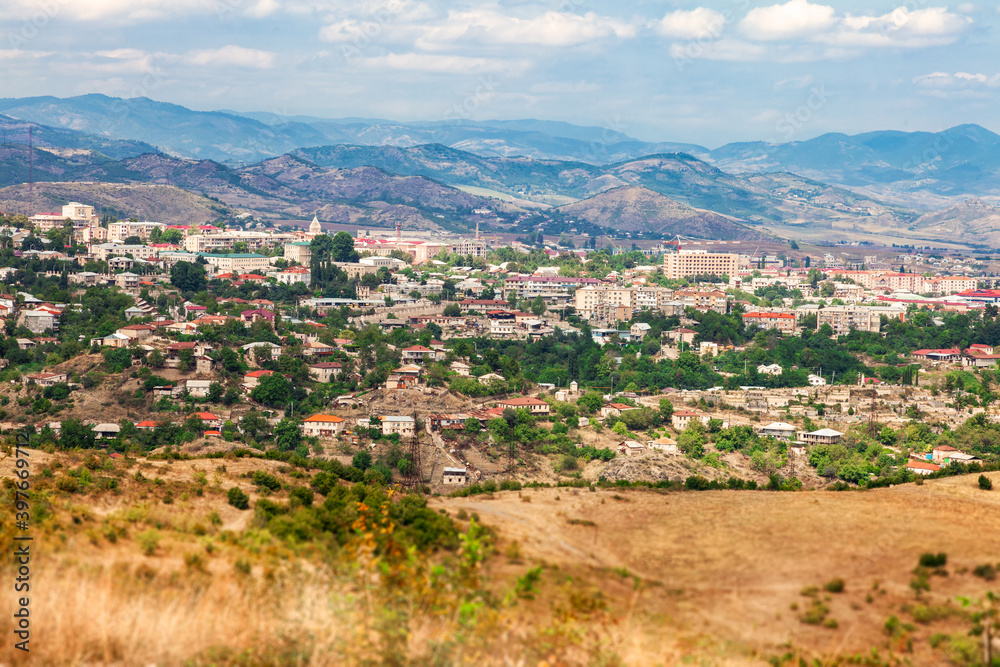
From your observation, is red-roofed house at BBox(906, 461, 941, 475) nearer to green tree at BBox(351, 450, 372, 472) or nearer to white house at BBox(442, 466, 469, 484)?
white house at BBox(442, 466, 469, 484)

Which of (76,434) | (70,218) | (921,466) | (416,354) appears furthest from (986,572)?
(70,218)

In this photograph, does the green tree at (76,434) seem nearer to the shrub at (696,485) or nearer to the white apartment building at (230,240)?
the shrub at (696,485)

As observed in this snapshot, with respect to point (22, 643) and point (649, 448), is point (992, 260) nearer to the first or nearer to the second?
point (649, 448)

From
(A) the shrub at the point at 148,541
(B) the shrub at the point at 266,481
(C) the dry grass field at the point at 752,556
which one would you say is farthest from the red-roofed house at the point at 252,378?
(A) the shrub at the point at 148,541

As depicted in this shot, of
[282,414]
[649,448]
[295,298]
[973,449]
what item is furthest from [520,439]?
[295,298]

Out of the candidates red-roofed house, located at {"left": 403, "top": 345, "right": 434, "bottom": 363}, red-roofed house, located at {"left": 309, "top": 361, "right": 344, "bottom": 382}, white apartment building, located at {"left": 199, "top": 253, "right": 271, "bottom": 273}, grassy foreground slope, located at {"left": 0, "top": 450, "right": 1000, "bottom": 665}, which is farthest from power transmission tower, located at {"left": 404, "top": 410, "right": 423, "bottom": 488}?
white apartment building, located at {"left": 199, "top": 253, "right": 271, "bottom": 273}
